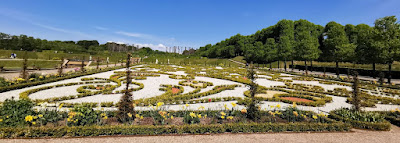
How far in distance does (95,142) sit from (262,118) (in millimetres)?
5203

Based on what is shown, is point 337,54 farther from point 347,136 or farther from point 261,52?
point 347,136

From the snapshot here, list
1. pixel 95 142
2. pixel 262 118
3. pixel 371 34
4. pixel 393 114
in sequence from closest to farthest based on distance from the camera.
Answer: pixel 95 142 → pixel 262 118 → pixel 393 114 → pixel 371 34

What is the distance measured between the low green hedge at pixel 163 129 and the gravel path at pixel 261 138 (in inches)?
7.2

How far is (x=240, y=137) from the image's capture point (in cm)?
526

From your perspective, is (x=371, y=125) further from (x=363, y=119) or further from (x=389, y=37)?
(x=389, y=37)

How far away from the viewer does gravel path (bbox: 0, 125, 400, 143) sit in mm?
4821

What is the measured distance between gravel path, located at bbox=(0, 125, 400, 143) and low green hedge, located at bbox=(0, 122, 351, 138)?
7.2 inches

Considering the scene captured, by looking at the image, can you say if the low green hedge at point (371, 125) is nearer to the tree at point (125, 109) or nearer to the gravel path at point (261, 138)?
the gravel path at point (261, 138)

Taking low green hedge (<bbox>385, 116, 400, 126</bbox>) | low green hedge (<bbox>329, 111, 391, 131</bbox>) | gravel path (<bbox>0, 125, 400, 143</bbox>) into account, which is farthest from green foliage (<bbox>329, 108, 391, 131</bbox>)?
low green hedge (<bbox>385, 116, 400, 126</bbox>)

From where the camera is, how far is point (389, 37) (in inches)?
738

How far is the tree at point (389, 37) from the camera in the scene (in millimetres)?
17875

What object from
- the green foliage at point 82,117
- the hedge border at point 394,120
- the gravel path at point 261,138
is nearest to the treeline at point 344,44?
the hedge border at point 394,120

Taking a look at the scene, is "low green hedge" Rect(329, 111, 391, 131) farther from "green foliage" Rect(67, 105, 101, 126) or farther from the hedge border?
"green foliage" Rect(67, 105, 101, 126)

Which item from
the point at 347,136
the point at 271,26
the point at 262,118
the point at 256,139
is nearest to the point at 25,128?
the point at 256,139
